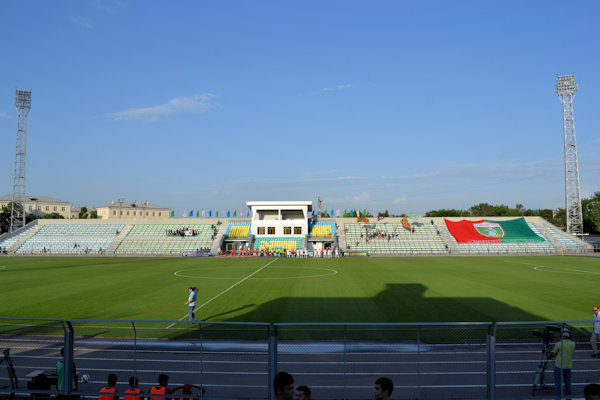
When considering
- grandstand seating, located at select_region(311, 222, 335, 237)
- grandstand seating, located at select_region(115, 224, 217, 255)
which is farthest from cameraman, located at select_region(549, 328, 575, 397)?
grandstand seating, located at select_region(311, 222, 335, 237)

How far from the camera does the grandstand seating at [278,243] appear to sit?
6975 cm

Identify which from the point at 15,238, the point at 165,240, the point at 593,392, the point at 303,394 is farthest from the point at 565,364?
the point at 15,238

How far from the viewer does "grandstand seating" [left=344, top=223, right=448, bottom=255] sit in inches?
2697

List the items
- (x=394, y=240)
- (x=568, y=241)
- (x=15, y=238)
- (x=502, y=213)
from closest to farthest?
(x=568, y=241) < (x=394, y=240) < (x=15, y=238) < (x=502, y=213)

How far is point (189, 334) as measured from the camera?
16328mm

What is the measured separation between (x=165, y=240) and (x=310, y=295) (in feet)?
179

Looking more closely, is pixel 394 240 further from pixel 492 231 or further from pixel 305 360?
pixel 305 360

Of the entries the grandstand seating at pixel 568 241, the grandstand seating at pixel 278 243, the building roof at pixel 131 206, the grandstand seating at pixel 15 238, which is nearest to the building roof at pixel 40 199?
the building roof at pixel 131 206

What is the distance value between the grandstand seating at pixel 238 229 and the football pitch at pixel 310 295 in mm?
35816

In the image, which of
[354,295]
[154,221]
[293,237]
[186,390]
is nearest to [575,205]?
[293,237]

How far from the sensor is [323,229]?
→ 251ft

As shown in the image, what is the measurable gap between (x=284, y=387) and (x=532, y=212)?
16939 cm

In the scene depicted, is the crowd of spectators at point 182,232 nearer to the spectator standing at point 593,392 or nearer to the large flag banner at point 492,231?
the large flag banner at point 492,231

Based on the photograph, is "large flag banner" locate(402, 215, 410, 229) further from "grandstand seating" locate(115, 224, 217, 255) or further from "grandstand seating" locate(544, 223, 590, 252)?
"grandstand seating" locate(115, 224, 217, 255)
